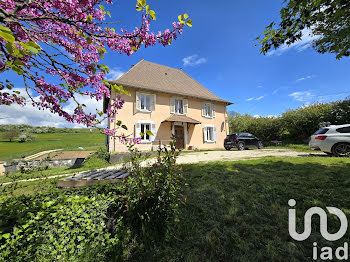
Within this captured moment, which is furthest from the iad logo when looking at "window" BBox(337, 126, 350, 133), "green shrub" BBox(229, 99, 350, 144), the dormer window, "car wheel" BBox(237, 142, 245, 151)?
A: "green shrub" BBox(229, 99, 350, 144)

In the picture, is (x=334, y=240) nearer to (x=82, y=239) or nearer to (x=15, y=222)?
(x=82, y=239)

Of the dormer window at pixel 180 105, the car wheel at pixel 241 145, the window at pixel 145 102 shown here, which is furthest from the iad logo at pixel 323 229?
the dormer window at pixel 180 105

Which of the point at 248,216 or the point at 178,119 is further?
the point at 178,119

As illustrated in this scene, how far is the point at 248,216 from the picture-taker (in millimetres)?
2328

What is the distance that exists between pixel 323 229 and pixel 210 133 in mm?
13652

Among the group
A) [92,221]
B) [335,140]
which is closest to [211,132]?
[335,140]

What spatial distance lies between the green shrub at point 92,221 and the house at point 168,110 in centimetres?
842

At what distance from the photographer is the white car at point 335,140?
625 centimetres

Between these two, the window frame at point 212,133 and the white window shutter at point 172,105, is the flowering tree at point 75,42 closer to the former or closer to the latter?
the white window shutter at point 172,105

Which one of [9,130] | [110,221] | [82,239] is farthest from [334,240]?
[9,130]

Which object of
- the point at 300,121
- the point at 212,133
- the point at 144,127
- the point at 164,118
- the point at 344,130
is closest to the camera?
the point at 344,130

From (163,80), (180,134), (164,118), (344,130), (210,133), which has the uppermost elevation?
(163,80)

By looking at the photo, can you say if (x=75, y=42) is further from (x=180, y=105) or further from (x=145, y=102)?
(x=180, y=105)

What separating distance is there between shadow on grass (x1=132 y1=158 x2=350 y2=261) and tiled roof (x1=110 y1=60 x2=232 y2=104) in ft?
34.6
